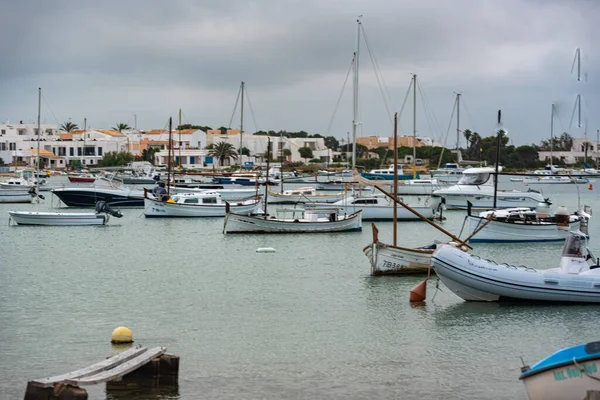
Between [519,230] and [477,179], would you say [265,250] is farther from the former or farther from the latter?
[477,179]

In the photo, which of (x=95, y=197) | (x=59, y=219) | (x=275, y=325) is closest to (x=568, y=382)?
(x=275, y=325)

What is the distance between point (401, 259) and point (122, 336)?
1380 centimetres

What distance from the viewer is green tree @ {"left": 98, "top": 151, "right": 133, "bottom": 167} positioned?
176 m

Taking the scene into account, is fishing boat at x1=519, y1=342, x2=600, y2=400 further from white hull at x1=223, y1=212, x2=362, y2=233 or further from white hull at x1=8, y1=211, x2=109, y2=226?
white hull at x1=8, y1=211, x2=109, y2=226

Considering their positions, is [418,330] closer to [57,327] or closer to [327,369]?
[327,369]

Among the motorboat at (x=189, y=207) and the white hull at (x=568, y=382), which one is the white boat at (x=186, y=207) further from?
the white hull at (x=568, y=382)

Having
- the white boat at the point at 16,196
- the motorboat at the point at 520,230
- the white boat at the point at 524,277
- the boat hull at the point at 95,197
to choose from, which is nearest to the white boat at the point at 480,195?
the motorboat at the point at 520,230

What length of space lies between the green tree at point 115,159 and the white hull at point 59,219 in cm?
11403

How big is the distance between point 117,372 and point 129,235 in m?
39.1

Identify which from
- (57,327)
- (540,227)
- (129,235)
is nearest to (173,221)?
(129,235)

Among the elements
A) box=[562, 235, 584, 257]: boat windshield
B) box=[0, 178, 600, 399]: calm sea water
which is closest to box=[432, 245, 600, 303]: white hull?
box=[0, 178, 600, 399]: calm sea water

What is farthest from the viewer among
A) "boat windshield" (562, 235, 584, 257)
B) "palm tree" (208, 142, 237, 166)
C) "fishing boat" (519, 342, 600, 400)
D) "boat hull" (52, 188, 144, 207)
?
"palm tree" (208, 142, 237, 166)

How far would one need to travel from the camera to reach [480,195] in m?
78.1

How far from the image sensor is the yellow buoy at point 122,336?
899 inches
